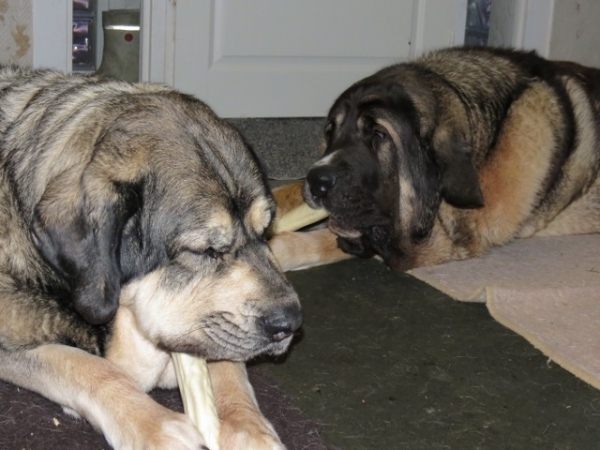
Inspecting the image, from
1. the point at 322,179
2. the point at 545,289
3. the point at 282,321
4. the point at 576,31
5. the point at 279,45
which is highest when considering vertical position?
the point at 576,31

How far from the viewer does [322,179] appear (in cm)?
352

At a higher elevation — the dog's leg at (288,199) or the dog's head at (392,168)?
the dog's head at (392,168)

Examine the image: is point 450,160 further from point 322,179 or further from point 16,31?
point 16,31

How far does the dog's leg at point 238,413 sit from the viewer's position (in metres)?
2.20

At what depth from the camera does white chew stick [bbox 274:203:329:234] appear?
12.5ft

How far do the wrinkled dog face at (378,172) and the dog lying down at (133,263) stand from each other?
112 cm

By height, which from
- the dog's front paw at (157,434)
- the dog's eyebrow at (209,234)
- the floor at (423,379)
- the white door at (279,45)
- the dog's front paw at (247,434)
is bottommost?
the floor at (423,379)

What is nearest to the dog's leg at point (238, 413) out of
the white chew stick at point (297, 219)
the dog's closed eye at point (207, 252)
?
the dog's closed eye at point (207, 252)

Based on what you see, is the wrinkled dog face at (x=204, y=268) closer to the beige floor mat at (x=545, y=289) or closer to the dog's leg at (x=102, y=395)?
the dog's leg at (x=102, y=395)

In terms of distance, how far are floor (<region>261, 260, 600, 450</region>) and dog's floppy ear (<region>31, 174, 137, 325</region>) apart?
2.44ft

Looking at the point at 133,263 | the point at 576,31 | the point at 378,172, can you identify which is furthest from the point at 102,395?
the point at 576,31

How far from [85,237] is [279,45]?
10.6ft

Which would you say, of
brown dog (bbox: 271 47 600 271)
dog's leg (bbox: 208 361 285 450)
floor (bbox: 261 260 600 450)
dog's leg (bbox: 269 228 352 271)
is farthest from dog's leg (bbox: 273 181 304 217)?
dog's leg (bbox: 208 361 285 450)

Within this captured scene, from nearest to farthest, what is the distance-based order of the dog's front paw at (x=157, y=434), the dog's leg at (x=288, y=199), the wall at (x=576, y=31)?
1. the dog's front paw at (x=157, y=434)
2. the dog's leg at (x=288, y=199)
3. the wall at (x=576, y=31)
